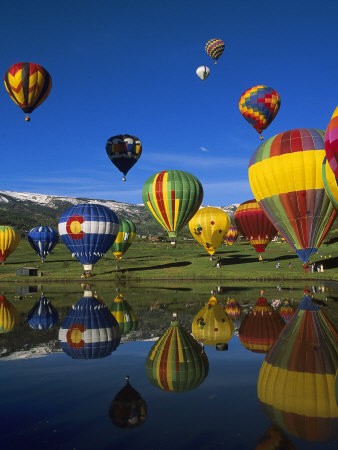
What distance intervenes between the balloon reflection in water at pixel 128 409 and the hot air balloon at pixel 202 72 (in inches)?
2341

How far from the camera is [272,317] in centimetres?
1812

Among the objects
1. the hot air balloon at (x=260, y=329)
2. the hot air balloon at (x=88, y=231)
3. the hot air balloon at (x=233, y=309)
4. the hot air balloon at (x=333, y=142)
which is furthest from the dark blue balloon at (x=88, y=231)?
the hot air balloon at (x=333, y=142)

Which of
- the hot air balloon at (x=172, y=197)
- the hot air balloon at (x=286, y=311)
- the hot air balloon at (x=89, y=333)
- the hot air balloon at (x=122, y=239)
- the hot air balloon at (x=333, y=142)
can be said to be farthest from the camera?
the hot air balloon at (x=122, y=239)

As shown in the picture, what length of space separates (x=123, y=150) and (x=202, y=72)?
2036 cm

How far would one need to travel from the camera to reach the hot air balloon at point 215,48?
60.4 meters

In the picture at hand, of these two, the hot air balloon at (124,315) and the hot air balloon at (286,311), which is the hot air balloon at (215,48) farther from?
the hot air balloon at (286,311)

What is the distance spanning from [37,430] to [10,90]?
3938 cm

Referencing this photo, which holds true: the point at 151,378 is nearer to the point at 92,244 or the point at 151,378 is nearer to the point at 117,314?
the point at 117,314

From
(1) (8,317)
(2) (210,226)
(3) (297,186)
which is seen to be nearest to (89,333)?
(1) (8,317)

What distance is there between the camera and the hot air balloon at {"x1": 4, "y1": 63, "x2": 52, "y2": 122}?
128 feet

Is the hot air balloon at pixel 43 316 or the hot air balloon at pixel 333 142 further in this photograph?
the hot air balloon at pixel 333 142

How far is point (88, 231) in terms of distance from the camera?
140 feet

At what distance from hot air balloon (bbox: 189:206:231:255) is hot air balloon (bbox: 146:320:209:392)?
126 ft

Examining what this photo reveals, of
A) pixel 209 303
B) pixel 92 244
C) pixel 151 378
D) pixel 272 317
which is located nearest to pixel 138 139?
pixel 92 244
